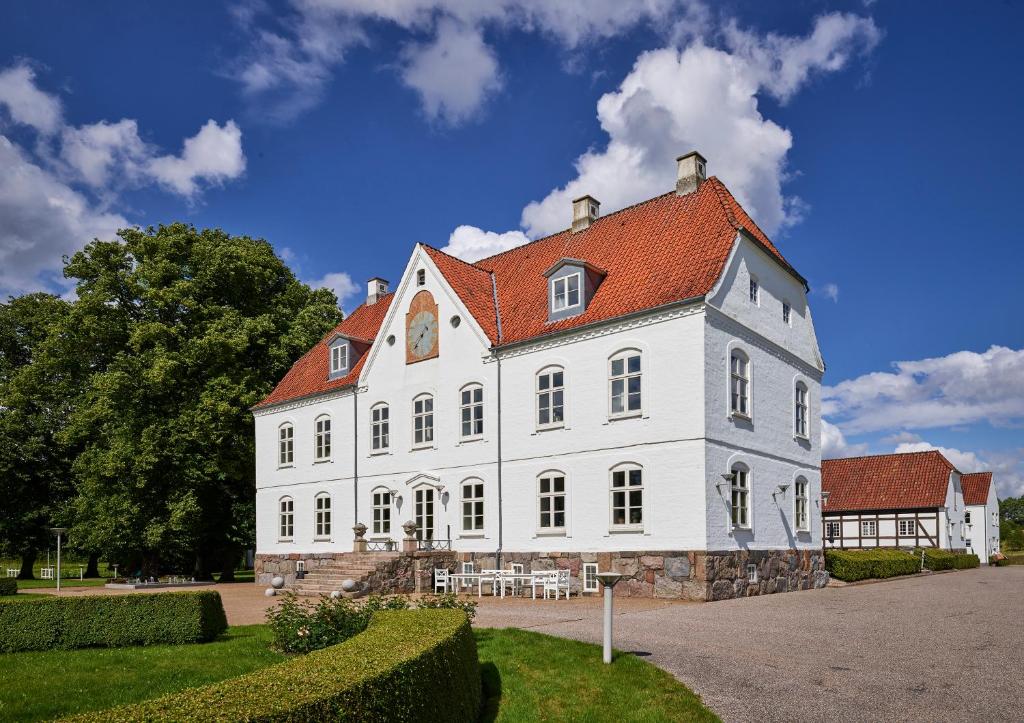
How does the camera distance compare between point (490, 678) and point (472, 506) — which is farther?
point (472, 506)

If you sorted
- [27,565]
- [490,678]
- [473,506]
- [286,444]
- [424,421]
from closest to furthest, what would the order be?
[490,678]
[473,506]
[424,421]
[286,444]
[27,565]

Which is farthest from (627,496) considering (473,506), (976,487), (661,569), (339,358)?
(976,487)

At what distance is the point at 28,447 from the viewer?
41812mm

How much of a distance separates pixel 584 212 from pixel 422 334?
7.13m

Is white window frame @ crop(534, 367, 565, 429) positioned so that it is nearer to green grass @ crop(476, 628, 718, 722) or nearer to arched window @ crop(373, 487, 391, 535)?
arched window @ crop(373, 487, 391, 535)

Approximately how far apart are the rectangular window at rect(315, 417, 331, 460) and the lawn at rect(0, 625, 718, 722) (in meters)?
18.9

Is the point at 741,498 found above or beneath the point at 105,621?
above

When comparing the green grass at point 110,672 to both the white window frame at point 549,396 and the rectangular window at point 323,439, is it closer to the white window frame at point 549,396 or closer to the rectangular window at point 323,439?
the white window frame at point 549,396

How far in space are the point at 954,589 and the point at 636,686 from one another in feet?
67.6

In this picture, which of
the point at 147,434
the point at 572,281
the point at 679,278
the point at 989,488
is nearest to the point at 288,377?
the point at 147,434

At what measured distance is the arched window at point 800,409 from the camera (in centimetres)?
2703

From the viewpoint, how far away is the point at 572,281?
25.4 metres

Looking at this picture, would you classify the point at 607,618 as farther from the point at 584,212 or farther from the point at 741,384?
the point at 584,212

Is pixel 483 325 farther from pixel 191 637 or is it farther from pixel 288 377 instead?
pixel 191 637
